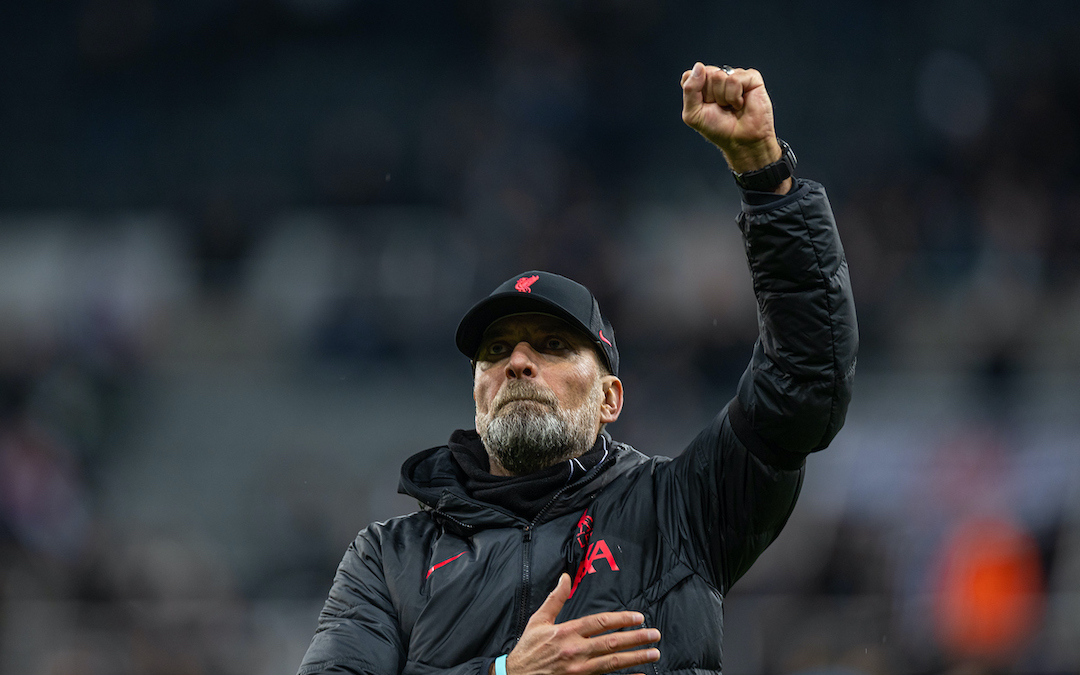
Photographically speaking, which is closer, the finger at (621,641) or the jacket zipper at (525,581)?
the finger at (621,641)

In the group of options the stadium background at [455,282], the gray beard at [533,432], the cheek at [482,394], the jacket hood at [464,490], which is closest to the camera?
the jacket hood at [464,490]

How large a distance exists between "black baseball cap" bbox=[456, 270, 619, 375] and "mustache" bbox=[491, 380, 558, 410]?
194 mm

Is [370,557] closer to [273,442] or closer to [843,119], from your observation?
[273,442]

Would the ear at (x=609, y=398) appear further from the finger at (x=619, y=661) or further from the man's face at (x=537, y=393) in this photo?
the finger at (x=619, y=661)

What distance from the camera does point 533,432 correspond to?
9.40 ft

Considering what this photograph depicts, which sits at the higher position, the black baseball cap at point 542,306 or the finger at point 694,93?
the finger at point 694,93

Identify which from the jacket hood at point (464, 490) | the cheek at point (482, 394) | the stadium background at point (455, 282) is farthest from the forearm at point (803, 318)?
the stadium background at point (455, 282)

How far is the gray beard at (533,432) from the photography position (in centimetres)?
287

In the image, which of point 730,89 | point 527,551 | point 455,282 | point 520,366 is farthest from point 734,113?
point 455,282

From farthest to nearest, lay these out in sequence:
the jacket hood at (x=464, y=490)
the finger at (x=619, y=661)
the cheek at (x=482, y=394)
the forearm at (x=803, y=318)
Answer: the cheek at (x=482, y=394) → the jacket hood at (x=464, y=490) → the forearm at (x=803, y=318) → the finger at (x=619, y=661)

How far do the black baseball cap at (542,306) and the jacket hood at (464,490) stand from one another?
30cm

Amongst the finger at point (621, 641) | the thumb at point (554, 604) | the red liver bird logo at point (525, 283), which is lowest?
the finger at point (621, 641)

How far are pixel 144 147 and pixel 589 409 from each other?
7757 millimetres

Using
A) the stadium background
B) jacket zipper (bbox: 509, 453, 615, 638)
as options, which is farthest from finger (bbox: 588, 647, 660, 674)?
the stadium background
